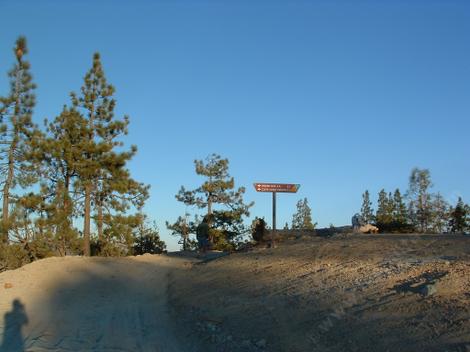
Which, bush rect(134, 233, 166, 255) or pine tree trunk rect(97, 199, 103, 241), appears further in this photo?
bush rect(134, 233, 166, 255)

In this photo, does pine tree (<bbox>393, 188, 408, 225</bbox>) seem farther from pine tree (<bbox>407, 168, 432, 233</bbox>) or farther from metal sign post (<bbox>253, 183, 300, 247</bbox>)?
metal sign post (<bbox>253, 183, 300, 247</bbox>)

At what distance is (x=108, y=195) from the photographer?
30766 mm

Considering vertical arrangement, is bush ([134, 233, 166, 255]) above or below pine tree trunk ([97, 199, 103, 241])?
below

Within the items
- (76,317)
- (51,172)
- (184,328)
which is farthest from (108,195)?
(184,328)

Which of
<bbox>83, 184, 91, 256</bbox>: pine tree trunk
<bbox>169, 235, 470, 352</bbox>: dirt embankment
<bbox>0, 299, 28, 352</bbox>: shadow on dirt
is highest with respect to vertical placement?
<bbox>83, 184, 91, 256</bbox>: pine tree trunk

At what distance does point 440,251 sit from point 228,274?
6674 millimetres

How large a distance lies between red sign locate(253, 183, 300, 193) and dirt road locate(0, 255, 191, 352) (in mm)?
4977

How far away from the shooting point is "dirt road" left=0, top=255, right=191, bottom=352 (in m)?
10.4

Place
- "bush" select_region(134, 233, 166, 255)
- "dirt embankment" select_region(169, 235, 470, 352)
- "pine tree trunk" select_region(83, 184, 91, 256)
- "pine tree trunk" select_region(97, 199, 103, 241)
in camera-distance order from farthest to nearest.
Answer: "bush" select_region(134, 233, 166, 255), "pine tree trunk" select_region(97, 199, 103, 241), "pine tree trunk" select_region(83, 184, 91, 256), "dirt embankment" select_region(169, 235, 470, 352)

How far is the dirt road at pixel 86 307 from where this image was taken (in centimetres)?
1035

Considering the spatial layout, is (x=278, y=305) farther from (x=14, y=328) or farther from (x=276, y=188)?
(x=276, y=188)

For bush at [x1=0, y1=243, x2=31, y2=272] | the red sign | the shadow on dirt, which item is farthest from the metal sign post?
bush at [x1=0, y1=243, x2=31, y2=272]

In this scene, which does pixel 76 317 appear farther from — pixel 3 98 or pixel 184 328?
pixel 3 98

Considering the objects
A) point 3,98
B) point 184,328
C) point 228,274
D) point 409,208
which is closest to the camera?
point 184,328
